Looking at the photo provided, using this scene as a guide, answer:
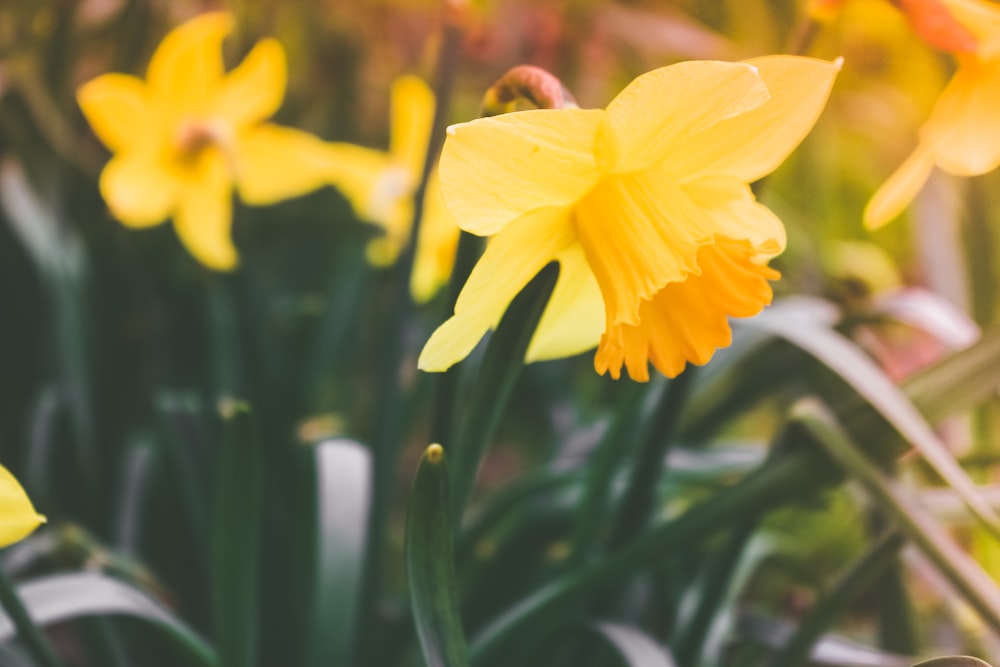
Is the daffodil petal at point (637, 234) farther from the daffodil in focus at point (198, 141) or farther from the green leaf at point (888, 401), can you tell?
the daffodil in focus at point (198, 141)

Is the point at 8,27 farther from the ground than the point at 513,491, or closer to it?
farther from the ground

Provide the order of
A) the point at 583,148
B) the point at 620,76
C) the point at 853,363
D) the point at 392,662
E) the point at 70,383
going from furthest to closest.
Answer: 1. the point at 620,76
2. the point at 70,383
3. the point at 392,662
4. the point at 853,363
5. the point at 583,148

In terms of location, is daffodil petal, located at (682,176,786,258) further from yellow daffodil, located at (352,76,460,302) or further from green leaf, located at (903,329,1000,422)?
yellow daffodil, located at (352,76,460,302)

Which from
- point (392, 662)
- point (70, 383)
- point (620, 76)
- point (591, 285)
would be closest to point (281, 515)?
point (392, 662)

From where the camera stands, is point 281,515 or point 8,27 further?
point 8,27

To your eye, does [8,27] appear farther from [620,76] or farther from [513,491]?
[620,76]

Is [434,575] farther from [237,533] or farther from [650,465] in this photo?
[650,465]

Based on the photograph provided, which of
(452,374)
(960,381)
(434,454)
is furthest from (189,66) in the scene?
(960,381)

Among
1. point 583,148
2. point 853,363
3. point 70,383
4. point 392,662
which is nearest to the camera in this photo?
point 583,148
